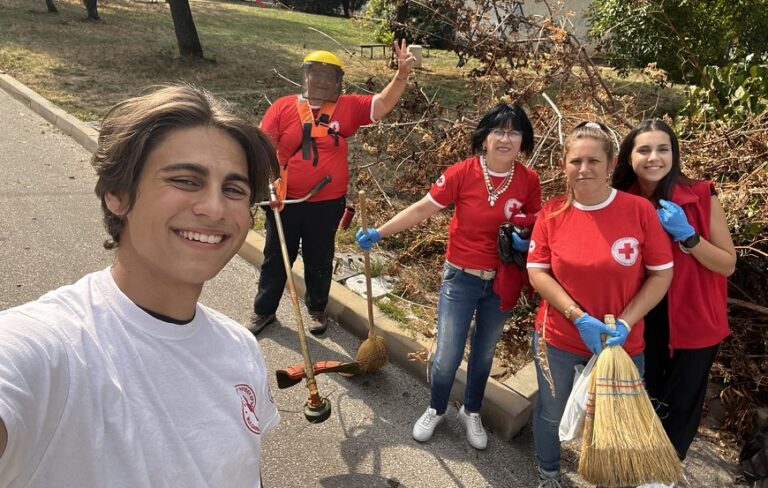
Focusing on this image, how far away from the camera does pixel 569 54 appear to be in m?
4.34

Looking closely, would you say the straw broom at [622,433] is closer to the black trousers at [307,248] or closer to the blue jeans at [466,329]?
the blue jeans at [466,329]

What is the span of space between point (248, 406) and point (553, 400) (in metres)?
1.69

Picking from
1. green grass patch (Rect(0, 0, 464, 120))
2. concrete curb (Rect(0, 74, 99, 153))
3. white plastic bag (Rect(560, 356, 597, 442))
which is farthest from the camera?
green grass patch (Rect(0, 0, 464, 120))

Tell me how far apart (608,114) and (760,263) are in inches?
71.9

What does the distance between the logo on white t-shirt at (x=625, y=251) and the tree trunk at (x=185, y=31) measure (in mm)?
11692

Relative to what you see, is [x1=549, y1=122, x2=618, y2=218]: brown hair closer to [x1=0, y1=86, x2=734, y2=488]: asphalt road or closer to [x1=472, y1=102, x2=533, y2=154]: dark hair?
[x1=472, y1=102, x2=533, y2=154]: dark hair

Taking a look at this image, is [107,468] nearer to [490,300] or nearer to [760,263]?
[490,300]

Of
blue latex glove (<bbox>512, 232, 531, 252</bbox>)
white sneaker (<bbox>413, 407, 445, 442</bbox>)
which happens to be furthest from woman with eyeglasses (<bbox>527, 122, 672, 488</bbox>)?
white sneaker (<bbox>413, 407, 445, 442</bbox>)

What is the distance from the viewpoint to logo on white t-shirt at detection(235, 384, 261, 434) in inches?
50.9

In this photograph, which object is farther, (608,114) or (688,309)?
(608,114)

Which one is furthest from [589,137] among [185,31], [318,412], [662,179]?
[185,31]

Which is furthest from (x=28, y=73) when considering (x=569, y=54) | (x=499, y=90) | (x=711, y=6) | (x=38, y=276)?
(x=711, y=6)

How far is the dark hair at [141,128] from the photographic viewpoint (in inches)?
46.9

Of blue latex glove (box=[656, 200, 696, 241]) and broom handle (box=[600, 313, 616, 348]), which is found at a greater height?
blue latex glove (box=[656, 200, 696, 241])
